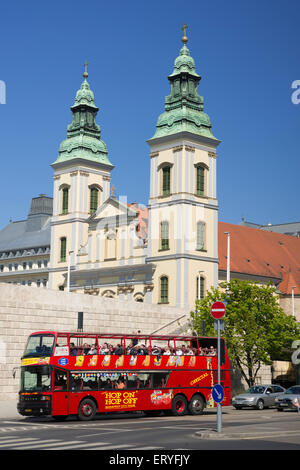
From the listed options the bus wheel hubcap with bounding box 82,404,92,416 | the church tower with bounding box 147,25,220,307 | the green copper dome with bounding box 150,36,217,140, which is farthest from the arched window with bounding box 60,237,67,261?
the bus wheel hubcap with bounding box 82,404,92,416

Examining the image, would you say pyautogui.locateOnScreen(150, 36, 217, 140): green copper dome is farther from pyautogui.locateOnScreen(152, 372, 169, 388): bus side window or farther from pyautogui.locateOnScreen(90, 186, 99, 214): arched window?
pyautogui.locateOnScreen(152, 372, 169, 388): bus side window

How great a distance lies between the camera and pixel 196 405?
31312 mm

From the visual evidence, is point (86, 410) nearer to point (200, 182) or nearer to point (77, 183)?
point (200, 182)

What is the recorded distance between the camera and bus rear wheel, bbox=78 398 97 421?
27375 mm

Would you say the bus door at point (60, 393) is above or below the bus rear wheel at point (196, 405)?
above

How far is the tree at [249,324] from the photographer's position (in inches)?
1900

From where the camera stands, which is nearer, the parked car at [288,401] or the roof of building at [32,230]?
the parked car at [288,401]

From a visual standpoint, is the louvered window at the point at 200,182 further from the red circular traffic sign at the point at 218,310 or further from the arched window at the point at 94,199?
the red circular traffic sign at the point at 218,310

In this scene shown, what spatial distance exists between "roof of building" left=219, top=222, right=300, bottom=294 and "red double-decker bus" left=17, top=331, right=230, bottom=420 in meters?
41.1

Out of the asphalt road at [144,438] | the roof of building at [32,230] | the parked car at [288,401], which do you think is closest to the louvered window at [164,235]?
the parked car at [288,401]

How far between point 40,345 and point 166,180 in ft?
139

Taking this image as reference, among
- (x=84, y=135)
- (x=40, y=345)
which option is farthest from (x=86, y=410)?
(x=84, y=135)

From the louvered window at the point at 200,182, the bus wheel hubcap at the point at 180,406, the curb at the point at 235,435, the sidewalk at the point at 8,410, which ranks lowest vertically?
the sidewalk at the point at 8,410
